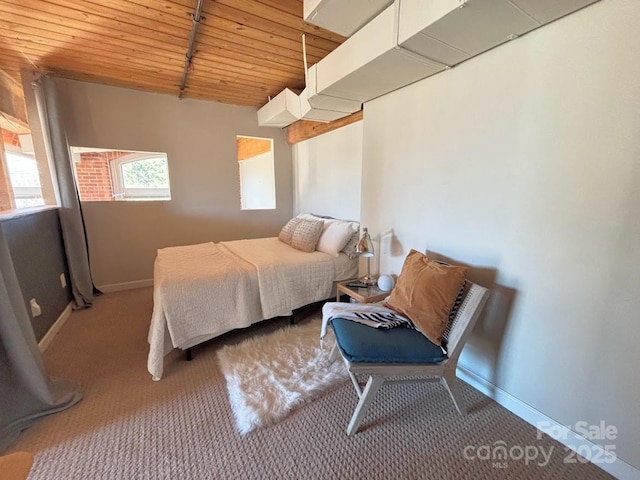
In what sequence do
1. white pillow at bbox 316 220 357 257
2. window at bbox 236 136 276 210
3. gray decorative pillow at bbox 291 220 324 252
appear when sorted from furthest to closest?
window at bbox 236 136 276 210
gray decorative pillow at bbox 291 220 324 252
white pillow at bbox 316 220 357 257

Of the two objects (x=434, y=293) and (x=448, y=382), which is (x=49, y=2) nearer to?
(x=434, y=293)

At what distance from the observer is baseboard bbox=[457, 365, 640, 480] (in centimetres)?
126

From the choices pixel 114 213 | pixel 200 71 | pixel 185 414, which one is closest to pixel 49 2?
pixel 200 71

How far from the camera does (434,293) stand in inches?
63.6

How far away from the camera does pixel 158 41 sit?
2.42 meters

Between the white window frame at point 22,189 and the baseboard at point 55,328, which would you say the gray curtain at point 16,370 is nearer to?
the baseboard at point 55,328

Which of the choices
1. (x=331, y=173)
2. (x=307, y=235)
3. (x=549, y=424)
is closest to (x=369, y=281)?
(x=307, y=235)

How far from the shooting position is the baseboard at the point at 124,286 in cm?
348

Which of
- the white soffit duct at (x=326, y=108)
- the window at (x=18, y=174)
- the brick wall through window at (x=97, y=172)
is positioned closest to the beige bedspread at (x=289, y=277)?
the white soffit duct at (x=326, y=108)

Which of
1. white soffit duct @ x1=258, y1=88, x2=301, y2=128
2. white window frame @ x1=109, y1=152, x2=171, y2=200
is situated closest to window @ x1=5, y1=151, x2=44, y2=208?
white window frame @ x1=109, y1=152, x2=171, y2=200

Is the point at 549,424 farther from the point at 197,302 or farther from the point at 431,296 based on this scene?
the point at 197,302

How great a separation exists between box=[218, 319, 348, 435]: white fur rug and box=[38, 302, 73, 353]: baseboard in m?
1.43

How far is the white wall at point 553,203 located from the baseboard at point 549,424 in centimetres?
4

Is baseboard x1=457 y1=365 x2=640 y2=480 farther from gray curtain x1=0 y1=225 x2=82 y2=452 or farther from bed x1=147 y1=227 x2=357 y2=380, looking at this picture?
gray curtain x1=0 y1=225 x2=82 y2=452
